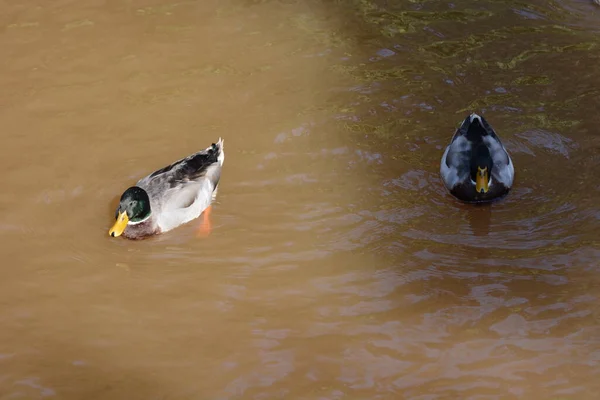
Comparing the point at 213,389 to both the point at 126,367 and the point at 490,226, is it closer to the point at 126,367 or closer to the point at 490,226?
the point at 126,367

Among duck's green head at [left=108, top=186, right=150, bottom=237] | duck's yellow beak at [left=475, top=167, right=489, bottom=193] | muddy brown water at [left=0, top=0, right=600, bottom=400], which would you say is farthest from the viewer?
duck's yellow beak at [left=475, top=167, right=489, bottom=193]

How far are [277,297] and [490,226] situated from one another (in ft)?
6.23

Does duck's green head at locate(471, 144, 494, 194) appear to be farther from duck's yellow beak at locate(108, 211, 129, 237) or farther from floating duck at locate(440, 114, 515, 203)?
duck's yellow beak at locate(108, 211, 129, 237)

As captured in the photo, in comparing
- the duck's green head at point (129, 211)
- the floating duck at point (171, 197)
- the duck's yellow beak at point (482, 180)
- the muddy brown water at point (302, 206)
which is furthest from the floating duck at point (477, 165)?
the duck's green head at point (129, 211)

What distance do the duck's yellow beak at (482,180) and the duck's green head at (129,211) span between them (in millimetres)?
2648

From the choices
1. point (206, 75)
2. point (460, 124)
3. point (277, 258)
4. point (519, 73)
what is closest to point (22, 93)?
point (206, 75)

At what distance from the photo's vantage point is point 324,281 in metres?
5.89

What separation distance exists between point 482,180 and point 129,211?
2.81m

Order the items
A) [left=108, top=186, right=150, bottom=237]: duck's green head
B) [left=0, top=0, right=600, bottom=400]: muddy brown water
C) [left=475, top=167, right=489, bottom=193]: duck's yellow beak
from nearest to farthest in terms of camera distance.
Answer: [left=0, top=0, right=600, bottom=400]: muddy brown water < [left=108, top=186, right=150, bottom=237]: duck's green head < [left=475, top=167, right=489, bottom=193]: duck's yellow beak

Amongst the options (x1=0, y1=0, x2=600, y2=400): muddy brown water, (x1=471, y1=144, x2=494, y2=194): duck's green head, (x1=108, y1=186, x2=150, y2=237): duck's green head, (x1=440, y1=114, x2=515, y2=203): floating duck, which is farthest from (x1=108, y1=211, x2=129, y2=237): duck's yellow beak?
(x1=471, y1=144, x2=494, y2=194): duck's green head

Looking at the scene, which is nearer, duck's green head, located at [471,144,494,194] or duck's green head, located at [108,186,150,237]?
duck's green head, located at [108,186,150,237]

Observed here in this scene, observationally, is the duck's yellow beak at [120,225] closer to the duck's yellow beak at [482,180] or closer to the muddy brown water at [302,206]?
the muddy brown water at [302,206]

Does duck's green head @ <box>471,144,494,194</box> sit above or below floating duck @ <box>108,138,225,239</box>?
below

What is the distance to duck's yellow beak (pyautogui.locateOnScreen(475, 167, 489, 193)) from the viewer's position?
6.75 m
